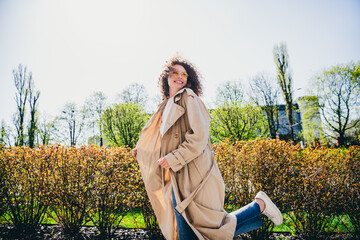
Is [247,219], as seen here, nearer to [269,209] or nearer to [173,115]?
[269,209]

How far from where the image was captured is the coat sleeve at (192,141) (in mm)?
1950

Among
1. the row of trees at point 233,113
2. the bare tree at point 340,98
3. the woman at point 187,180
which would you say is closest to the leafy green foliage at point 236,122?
the row of trees at point 233,113

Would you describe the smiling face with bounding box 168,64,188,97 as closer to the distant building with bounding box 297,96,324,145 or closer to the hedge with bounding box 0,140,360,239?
the hedge with bounding box 0,140,360,239

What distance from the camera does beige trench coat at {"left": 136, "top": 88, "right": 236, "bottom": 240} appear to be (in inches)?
75.7

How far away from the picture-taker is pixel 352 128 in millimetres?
21406

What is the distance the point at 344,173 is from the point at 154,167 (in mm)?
3656

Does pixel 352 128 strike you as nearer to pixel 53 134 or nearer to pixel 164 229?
pixel 164 229

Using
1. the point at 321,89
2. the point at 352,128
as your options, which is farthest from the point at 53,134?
the point at 352,128

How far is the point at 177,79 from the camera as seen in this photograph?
8.43ft

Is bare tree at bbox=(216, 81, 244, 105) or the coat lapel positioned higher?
bare tree at bbox=(216, 81, 244, 105)

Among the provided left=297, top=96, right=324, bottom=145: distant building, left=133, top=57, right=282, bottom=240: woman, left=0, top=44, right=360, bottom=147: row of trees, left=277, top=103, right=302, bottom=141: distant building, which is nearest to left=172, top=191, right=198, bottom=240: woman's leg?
left=133, top=57, right=282, bottom=240: woman

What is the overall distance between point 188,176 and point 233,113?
770 inches

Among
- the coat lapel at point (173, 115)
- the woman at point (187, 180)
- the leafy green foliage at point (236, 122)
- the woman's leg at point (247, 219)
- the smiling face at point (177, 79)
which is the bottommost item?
the woman's leg at point (247, 219)

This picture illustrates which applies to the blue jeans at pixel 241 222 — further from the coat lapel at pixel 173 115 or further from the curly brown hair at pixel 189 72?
the curly brown hair at pixel 189 72
